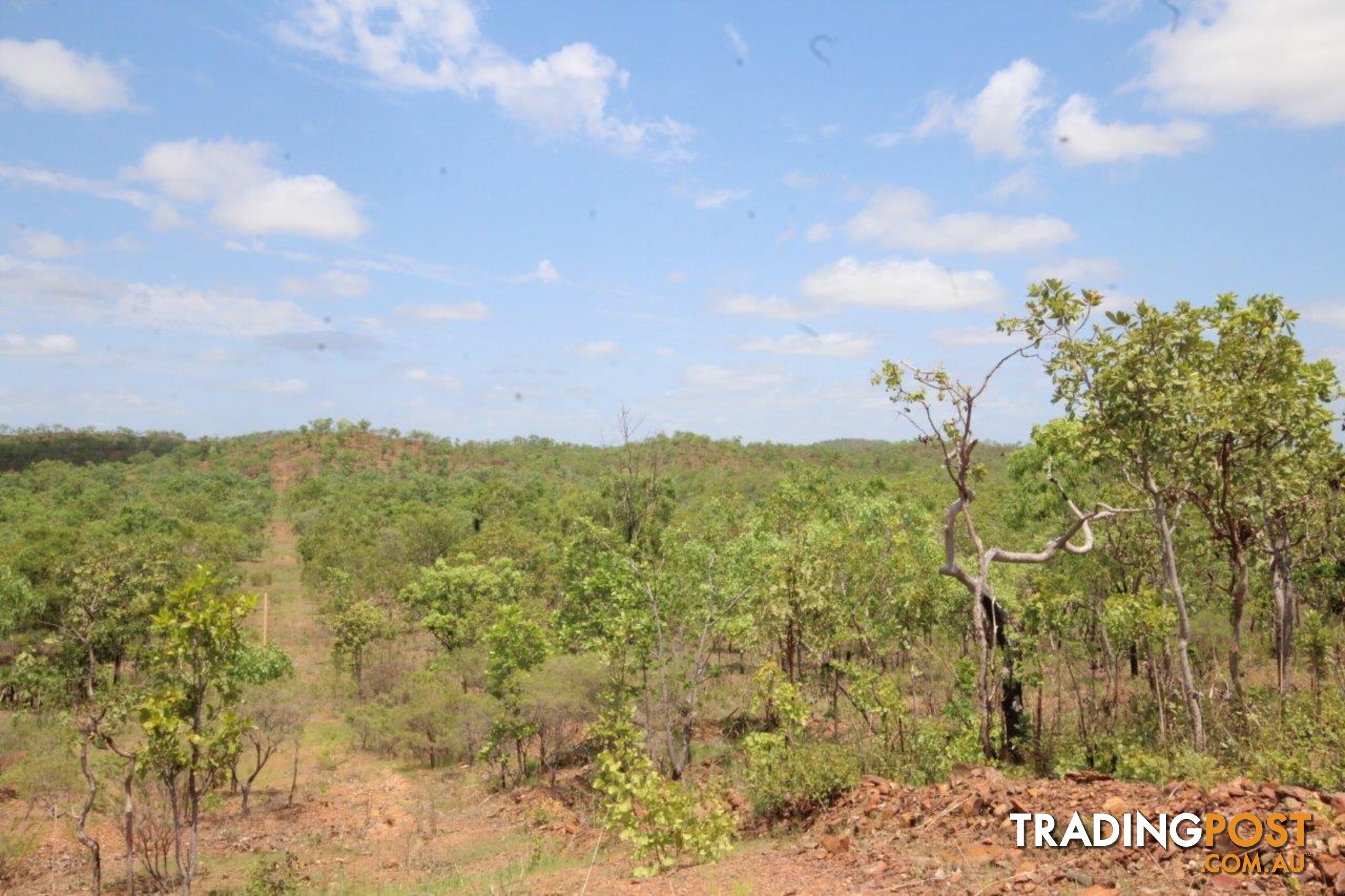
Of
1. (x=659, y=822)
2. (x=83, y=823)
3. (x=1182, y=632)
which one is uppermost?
(x=1182, y=632)

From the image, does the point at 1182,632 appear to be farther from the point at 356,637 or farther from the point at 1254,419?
the point at 356,637

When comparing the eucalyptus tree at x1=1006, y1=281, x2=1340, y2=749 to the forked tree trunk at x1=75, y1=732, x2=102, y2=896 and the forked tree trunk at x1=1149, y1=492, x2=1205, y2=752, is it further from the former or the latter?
the forked tree trunk at x1=75, y1=732, x2=102, y2=896

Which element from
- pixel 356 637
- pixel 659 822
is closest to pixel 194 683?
pixel 659 822

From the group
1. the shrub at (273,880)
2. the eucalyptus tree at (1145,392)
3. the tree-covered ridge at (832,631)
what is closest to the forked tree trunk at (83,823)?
the tree-covered ridge at (832,631)

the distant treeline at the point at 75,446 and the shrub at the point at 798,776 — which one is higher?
the distant treeline at the point at 75,446

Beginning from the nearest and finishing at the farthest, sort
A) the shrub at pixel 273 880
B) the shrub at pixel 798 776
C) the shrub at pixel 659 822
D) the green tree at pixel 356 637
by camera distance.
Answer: the shrub at pixel 659 822 < the shrub at pixel 798 776 < the shrub at pixel 273 880 < the green tree at pixel 356 637

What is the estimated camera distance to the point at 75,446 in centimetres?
9100

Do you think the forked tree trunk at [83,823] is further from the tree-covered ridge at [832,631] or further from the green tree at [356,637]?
the green tree at [356,637]

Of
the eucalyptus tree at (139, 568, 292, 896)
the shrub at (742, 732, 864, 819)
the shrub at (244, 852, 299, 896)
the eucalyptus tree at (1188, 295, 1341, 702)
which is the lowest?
the shrub at (244, 852, 299, 896)

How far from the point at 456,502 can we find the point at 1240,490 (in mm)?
49672

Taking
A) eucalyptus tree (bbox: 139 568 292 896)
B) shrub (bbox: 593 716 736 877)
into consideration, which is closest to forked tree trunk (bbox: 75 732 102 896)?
eucalyptus tree (bbox: 139 568 292 896)

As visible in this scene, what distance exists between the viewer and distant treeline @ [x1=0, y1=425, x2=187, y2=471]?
81812 mm

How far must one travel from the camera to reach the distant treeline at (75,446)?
81812 millimetres

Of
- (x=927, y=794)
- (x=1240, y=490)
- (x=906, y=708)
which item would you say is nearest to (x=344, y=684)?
(x=906, y=708)
